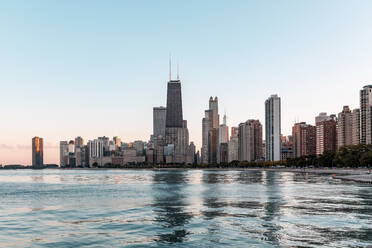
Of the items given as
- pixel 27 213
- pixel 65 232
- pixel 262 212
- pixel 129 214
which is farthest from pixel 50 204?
pixel 262 212

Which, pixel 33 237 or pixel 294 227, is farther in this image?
pixel 294 227

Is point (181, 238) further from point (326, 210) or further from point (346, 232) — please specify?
point (326, 210)

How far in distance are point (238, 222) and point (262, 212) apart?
9567 mm

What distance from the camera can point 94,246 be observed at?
1334 inches

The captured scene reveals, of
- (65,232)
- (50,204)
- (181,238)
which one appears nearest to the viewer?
(181,238)

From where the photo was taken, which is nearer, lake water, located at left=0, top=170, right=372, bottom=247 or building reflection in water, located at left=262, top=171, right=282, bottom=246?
lake water, located at left=0, top=170, right=372, bottom=247

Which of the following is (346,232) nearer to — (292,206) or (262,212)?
(262,212)

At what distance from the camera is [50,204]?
224 feet

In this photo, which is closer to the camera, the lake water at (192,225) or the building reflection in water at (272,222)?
the lake water at (192,225)

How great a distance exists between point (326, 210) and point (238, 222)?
16.3m

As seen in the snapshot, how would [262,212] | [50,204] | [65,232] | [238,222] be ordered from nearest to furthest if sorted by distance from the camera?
[65,232]
[238,222]
[262,212]
[50,204]

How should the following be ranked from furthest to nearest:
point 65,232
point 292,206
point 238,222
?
point 292,206, point 238,222, point 65,232

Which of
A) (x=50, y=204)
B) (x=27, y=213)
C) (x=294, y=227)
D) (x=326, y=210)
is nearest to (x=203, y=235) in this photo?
(x=294, y=227)

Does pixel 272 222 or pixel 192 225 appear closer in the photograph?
pixel 192 225
